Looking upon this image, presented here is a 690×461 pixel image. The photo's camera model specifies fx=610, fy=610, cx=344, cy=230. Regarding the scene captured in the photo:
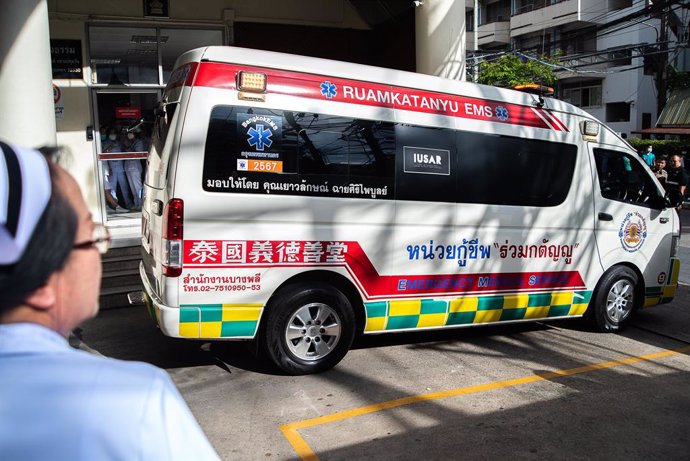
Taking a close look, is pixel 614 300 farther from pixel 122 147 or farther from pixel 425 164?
pixel 122 147

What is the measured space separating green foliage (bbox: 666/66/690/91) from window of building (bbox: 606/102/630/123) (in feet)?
27.9

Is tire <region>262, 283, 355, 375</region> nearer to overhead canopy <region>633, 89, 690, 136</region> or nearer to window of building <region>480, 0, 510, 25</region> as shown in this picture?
overhead canopy <region>633, 89, 690, 136</region>

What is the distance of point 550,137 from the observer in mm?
6133

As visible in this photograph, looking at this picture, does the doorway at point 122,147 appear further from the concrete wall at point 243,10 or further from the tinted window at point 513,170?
the tinted window at point 513,170

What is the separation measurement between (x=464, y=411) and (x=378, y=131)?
7.83 feet

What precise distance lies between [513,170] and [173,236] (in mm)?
3276

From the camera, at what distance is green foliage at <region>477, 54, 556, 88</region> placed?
72.5ft

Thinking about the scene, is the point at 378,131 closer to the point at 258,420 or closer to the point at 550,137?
the point at 550,137

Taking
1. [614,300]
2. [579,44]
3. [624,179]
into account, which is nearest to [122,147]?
[624,179]

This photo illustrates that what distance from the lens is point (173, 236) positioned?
4.54 metres

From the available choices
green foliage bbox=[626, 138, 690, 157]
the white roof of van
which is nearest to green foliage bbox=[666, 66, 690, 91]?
→ green foliage bbox=[626, 138, 690, 157]

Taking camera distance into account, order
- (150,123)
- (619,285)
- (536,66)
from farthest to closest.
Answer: (536,66) < (150,123) < (619,285)

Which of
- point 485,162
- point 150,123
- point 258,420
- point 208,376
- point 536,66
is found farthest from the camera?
point 536,66

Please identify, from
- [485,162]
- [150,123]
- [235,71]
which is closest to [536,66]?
[150,123]
